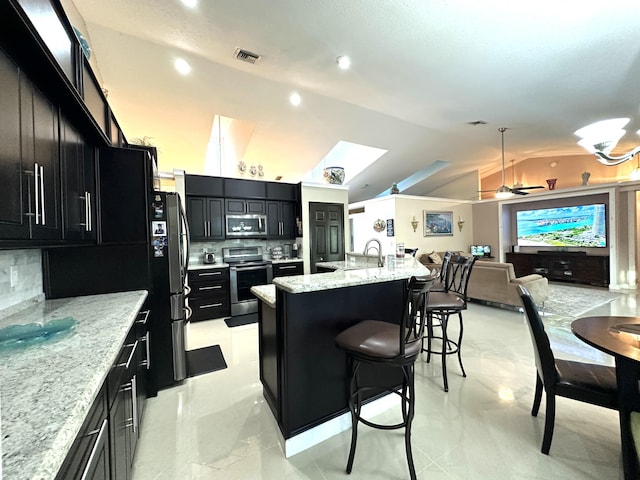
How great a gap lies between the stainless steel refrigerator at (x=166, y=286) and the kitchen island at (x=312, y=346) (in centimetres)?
101

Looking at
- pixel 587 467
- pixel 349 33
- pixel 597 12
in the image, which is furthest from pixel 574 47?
pixel 587 467

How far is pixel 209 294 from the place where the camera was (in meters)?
4.43

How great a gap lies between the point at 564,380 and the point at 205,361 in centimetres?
315

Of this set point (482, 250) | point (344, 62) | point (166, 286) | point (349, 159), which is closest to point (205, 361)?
point (166, 286)

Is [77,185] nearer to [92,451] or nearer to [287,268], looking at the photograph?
[92,451]

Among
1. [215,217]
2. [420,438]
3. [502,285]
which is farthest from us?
[215,217]

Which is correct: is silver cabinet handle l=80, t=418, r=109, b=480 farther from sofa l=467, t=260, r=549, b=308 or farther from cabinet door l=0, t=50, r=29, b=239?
sofa l=467, t=260, r=549, b=308

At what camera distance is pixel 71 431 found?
629mm

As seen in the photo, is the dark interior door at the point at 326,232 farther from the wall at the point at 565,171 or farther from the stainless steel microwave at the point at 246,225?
the wall at the point at 565,171

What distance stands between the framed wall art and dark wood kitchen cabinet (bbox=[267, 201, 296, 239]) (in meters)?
4.18

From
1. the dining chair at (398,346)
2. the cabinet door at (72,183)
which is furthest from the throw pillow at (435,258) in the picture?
the cabinet door at (72,183)

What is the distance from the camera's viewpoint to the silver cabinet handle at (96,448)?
30.9 inches

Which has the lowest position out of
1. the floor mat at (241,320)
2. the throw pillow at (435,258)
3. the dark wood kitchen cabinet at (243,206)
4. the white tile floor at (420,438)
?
the white tile floor at (420,438)

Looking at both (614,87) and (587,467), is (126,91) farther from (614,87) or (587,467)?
(614,87)
